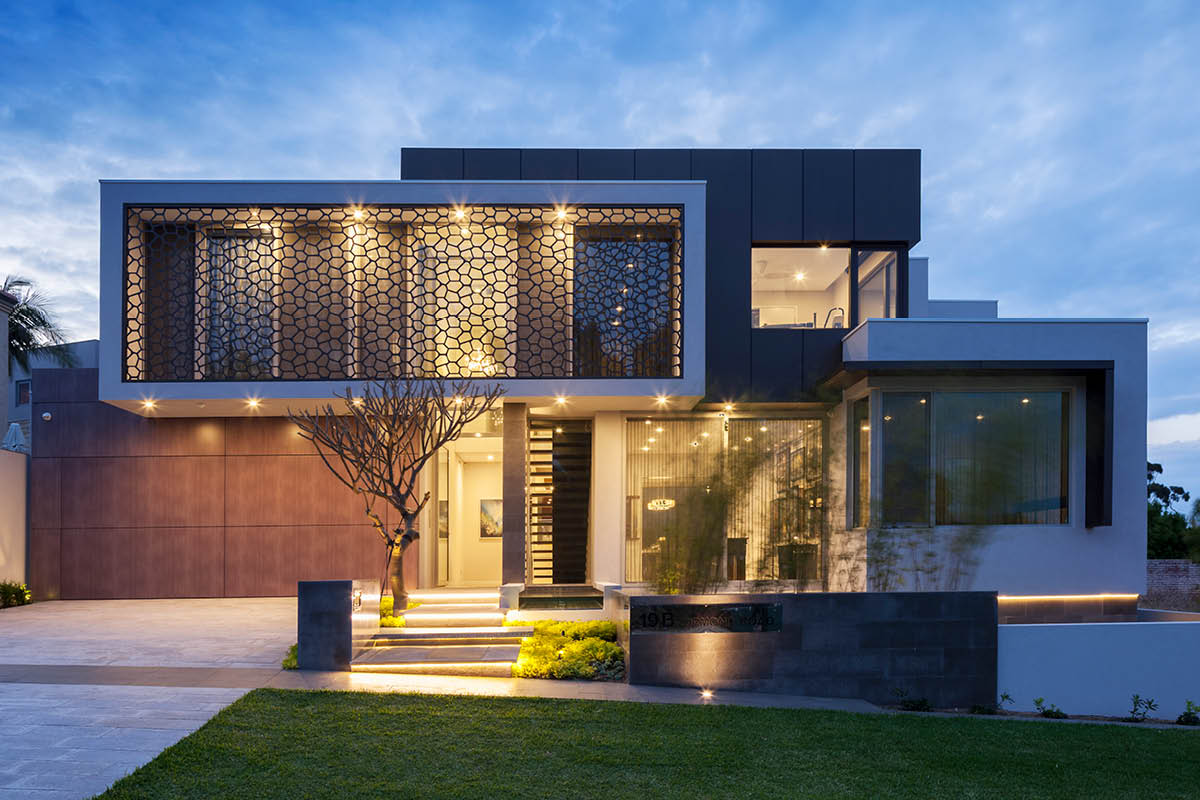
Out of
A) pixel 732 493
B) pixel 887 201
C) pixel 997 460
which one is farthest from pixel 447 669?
pixel 887 201

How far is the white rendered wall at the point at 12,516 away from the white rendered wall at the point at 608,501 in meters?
9.49

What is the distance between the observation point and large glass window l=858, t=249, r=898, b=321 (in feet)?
41.5

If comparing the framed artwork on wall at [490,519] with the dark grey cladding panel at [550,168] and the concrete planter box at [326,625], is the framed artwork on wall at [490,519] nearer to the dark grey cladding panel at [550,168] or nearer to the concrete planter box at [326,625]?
the dark grey cladding panel at [550,168]

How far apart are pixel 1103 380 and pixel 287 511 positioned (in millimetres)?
12739

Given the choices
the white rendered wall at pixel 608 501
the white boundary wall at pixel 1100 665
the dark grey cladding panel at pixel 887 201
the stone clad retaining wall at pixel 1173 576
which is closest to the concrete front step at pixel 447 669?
the white rendered wall at pixel 608 501

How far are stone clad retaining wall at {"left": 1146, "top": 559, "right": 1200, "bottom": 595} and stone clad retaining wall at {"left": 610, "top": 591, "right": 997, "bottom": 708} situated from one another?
37.0ft

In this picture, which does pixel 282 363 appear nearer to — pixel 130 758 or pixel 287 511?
pixel 287 511

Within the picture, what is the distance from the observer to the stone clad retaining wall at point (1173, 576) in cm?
1636

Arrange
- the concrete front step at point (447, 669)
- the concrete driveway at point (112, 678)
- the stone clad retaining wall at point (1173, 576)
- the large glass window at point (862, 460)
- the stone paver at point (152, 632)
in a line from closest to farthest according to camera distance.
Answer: the concrete driveway at point (112, 678) → the concrete front step at point (447, 669) → the stone paver at point (152, 632) → the large glass window at point (862, 460) → the stone clad retaining wall at point (1173, 576)

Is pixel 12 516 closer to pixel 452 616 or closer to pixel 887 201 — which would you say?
pixel 452 616

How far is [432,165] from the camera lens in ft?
42.1

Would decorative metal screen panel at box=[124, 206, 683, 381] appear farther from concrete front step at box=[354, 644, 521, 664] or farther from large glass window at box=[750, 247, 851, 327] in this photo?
concrete front step at box=[354, 644, 521, 664]

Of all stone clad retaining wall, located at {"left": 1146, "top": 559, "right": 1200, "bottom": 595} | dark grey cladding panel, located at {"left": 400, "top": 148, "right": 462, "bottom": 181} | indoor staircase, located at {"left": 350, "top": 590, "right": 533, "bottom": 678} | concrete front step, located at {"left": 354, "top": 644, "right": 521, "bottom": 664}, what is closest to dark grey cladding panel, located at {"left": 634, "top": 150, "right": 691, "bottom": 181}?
dark grey cladding panel, located at {"left": 400, "top": 148, "right": 462, "bottom": 181}

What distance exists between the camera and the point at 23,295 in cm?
2395
